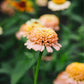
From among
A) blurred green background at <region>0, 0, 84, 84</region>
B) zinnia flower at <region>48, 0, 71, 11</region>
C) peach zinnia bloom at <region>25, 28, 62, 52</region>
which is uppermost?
peach zinnia bloom at <region>25, 28, 62, 52</region>

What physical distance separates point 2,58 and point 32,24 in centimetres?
65

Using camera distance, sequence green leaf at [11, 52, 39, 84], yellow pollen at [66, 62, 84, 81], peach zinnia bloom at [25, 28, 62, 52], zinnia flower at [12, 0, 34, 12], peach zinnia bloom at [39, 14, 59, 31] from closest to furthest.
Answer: peach zinnia bloom at [25, 28, 62, 52] < yellow pollen at [66, 62, 84, 81] < green leaf at [11, 52, 39, 84] < peach zinnia bloom at [39, 14, 59, 31] < zinnia flower at [12, 0, 34, 12]

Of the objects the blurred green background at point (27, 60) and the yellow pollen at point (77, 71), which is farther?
the blurred green background at point (27, 60)

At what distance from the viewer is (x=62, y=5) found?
5.12 feet

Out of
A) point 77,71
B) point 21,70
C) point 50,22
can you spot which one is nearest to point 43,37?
point 77,71

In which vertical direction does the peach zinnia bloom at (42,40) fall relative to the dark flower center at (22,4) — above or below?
above

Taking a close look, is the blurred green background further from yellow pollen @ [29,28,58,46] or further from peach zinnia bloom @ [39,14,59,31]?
yellow pollen @ [29,28,58,46]

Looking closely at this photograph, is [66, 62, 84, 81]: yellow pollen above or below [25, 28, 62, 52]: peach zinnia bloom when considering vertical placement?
below

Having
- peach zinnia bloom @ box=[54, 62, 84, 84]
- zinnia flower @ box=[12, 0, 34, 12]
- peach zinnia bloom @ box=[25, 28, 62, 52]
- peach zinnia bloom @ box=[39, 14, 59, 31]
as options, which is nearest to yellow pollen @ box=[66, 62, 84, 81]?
peach zinnia bloom @ box=[54, 62, 84, 84]

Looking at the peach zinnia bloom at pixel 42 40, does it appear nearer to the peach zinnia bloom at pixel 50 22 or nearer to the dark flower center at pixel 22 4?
the peach zinnia bloom at pixel 50 22

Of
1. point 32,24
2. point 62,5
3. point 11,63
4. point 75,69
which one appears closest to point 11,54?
point 11,63

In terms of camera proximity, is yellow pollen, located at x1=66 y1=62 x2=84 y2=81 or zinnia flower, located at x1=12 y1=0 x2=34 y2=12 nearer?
yellow pollen, located at x1=66 y1=62 x2=84 y2=81

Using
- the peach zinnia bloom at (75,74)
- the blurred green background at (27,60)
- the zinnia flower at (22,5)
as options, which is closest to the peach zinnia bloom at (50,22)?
the blurred green background at (27,60)

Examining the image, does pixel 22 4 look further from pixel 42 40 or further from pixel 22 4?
pixel 42 40
